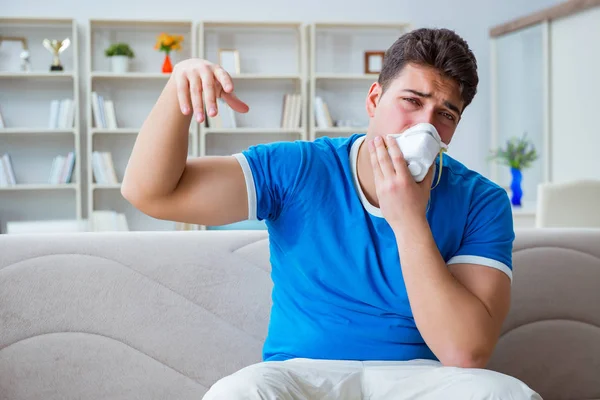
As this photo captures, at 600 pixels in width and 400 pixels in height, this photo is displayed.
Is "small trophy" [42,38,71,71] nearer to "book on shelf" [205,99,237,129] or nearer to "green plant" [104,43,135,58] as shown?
"green plant" [104,43,135,58]

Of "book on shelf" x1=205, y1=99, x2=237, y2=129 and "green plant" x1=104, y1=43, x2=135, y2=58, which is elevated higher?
"green plant" x1=104, y1=43, x2=135, y2=58

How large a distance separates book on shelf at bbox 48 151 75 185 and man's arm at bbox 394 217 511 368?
4.46 metres

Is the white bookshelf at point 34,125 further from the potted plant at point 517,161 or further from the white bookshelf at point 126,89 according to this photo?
the potted plant at point 517,161

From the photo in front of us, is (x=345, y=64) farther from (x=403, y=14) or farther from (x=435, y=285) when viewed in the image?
(x=435, y=285)

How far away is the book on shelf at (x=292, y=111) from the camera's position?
549cm

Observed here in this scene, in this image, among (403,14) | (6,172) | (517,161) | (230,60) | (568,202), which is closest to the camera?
(568,202)

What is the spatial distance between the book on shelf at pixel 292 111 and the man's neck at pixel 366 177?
4154 millimetres

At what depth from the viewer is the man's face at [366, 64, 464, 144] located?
1327mm

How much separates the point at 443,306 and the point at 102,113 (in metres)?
4.53

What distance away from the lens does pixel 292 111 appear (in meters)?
5.51

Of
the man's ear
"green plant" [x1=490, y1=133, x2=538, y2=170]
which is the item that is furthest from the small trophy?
the man's ear

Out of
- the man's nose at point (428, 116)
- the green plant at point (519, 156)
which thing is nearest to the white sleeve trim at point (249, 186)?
the man's nose at point (428, 116)

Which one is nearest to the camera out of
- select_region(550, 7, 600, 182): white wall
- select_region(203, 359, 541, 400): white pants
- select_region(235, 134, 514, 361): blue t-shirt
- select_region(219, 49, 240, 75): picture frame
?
select_region(203, 359, 541, 400): white pants

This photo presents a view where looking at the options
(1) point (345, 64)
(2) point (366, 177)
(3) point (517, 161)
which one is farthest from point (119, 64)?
(2) point (366, 177)
